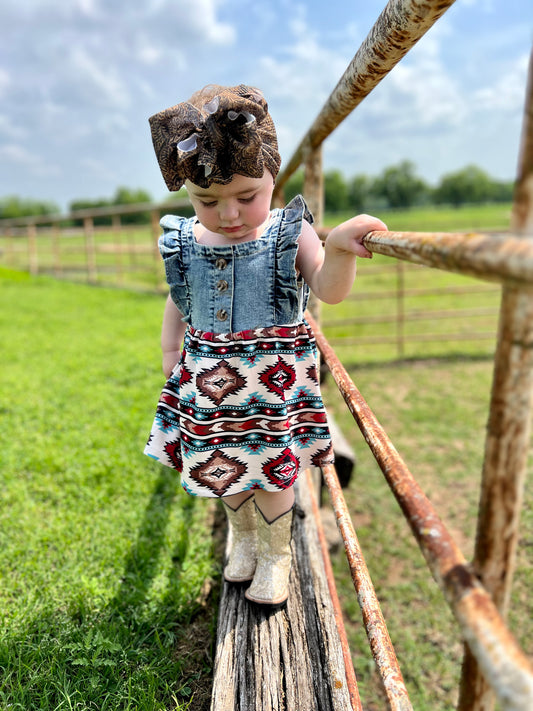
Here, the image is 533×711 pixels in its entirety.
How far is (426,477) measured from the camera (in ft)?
11.5

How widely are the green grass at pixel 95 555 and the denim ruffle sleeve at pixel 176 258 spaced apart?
35.7 inches

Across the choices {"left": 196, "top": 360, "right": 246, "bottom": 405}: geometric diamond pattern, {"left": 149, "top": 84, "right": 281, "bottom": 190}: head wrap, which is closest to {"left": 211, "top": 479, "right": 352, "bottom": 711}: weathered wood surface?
{"left": 196, "top": 360, "right": 246, "bottom": 405}: geometric diamond pattern

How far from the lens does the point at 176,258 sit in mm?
1347

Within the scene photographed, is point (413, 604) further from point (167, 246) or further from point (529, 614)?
point (167, 246)

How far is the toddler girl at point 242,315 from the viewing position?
1.12 m

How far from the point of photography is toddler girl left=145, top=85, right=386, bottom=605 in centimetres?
112

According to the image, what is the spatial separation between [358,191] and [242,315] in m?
77.7

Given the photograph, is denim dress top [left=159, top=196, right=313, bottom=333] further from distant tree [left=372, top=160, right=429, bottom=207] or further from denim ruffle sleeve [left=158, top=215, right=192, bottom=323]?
distant tree [left=372, top=160, right=429, bottom=207]

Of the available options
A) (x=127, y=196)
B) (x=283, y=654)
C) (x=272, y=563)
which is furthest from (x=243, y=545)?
(x=127, y=196)

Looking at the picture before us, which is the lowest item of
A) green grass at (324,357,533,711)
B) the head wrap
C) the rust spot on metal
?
green grass at (324,357,533,711)

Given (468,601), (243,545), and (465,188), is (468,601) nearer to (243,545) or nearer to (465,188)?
(243,545)

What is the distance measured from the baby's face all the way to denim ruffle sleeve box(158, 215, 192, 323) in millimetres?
141

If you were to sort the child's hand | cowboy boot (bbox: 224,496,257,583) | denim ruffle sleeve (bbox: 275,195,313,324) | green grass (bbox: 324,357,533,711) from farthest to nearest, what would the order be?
1. green grass (bbox: 324,357,533,711)
2. cowboy boot (bbox: 224,496,257,583)
3. denim ruffle sleeve (bbox: 275,195,313,324)
4. the child's hand

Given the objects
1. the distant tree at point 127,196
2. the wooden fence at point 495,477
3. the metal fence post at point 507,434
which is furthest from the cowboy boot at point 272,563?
the distant tree at point 127,196
